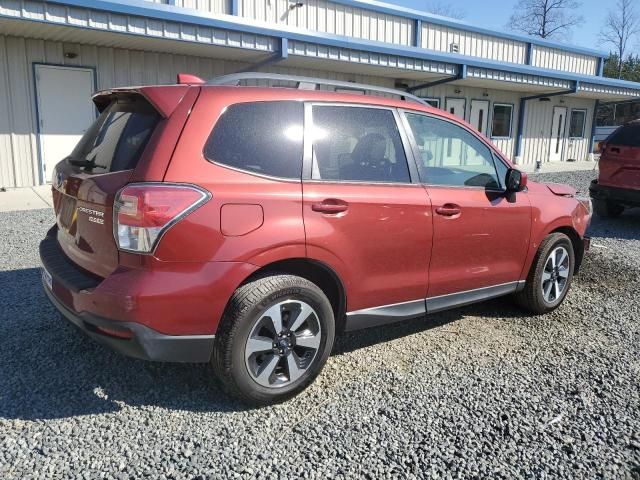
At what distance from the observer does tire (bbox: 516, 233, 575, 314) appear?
4461 mm

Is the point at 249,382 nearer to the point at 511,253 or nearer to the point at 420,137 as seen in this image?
the point at 420,137

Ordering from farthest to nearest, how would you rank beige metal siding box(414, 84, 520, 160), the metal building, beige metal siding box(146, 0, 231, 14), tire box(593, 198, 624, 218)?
beige metal siding box(414, 84, 520, 160), beige metal siding box(146, 0, 231, 14), the metal building, tire box(593, 198, 624, 218)

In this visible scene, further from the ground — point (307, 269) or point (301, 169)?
point (301, 169)

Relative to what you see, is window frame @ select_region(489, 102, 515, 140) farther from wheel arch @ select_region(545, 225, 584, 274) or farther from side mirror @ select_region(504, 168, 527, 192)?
side mirror @ select_region(504, 168, 527, 192)

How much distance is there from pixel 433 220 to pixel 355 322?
88cm

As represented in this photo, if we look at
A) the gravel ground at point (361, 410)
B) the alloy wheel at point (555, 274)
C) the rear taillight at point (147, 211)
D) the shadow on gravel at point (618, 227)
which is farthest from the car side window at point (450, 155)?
the shadow on gravel at point (618, 227)

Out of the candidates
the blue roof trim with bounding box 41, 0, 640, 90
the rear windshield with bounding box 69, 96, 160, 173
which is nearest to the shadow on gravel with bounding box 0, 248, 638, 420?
→ the rear windshield with bounding box 69, 96, 160, 173

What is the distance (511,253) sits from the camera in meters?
4.19

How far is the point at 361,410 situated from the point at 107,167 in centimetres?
198

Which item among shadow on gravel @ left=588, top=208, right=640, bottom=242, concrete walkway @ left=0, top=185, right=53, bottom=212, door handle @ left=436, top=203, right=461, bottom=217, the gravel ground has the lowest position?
the gravel ground

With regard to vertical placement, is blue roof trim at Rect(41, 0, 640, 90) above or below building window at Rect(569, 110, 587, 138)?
above

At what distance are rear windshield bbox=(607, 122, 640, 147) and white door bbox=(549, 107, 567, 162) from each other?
15.6 metres

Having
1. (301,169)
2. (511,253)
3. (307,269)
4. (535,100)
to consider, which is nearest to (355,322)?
(307,269)

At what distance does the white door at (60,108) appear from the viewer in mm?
10656
